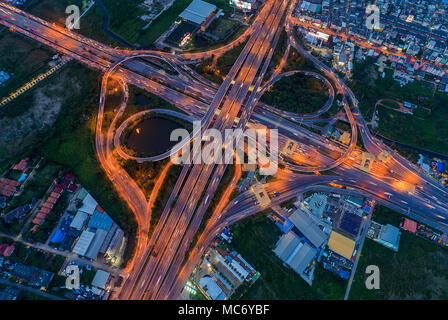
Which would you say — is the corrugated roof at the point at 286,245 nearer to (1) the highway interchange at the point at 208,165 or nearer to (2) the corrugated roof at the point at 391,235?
(1) the highway interchange at the point at 208,165

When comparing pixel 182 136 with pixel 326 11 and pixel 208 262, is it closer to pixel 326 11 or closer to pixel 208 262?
pixel 208 262

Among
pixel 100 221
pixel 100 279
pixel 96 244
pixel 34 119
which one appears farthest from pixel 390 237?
pixel 34 119

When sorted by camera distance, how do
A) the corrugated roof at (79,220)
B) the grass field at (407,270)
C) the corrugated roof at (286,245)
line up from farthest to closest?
the corrugated roof at (79,220)
the corrugated roof at (286,245)
the grass field at (407,270)

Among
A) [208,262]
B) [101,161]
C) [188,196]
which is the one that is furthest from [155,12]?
[208,262]

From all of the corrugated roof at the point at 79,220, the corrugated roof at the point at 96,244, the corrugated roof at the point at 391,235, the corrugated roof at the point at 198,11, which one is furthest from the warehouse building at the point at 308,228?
the corrugated roof at the point at 198,11

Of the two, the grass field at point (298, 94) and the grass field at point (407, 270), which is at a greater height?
the grass field at point (298, 94)

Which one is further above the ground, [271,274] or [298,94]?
[298,94]

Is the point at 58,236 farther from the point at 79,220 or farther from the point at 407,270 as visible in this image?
the point at 407,270
